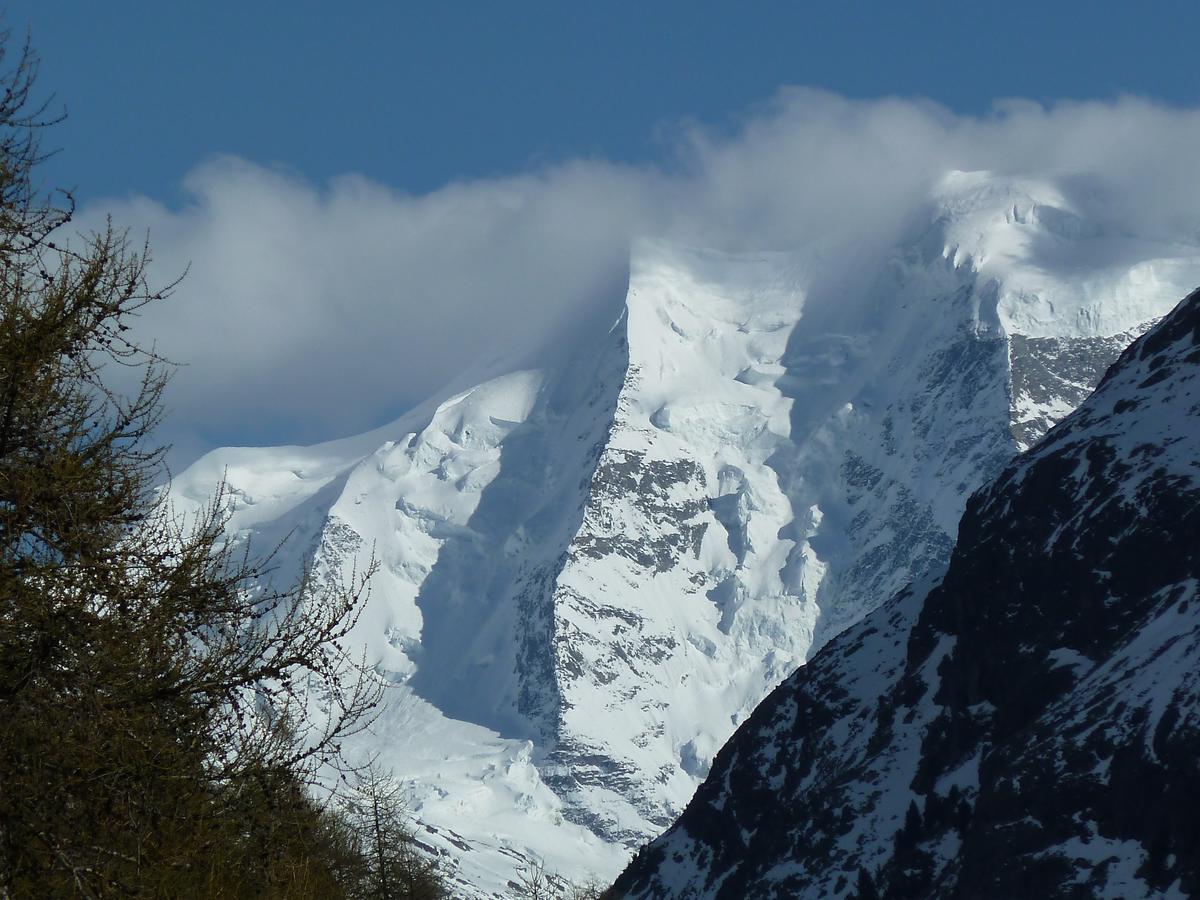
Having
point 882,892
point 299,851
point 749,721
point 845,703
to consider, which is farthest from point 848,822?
point 299,851

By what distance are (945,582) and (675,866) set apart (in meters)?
37.7

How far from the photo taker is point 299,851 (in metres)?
18.8

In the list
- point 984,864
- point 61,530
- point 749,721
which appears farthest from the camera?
point 749,721

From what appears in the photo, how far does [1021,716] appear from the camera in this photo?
133 metres

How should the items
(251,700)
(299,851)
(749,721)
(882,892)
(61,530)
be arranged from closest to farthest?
(61,530), (251,700), (299,851), (882,892), (749,721)

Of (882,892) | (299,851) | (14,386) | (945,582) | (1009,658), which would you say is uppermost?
(945,582)

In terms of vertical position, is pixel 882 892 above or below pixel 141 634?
above

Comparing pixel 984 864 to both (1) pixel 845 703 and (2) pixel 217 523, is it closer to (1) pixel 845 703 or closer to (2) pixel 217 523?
(1) pixel 845 703

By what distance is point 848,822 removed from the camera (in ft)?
452

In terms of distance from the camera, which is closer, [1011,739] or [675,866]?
[1011,739]

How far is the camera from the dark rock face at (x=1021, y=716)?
107800 millimetres

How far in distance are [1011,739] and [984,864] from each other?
53.6 ft

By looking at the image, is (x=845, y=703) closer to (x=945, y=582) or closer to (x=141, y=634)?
(x=945, y=582)

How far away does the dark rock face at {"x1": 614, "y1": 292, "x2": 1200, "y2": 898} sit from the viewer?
107800 mm
